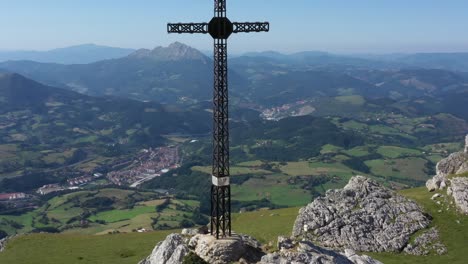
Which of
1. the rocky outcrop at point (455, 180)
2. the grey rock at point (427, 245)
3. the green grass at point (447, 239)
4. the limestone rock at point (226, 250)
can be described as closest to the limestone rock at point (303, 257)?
the limestone rock at point (226, 250)

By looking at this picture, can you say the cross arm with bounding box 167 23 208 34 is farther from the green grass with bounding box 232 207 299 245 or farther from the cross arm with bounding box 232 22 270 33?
the green grass with bounding box 232 207 299 245

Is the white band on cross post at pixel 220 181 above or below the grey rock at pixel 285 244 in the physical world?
above

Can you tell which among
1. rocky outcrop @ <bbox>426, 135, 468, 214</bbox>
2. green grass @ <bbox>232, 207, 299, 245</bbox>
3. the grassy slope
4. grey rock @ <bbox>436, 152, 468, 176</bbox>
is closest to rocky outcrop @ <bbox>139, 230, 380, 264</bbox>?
the grassy slope

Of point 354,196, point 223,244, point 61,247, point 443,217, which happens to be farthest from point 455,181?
point 61,247

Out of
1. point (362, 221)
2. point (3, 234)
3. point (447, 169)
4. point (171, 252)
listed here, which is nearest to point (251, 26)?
point (171, 252)

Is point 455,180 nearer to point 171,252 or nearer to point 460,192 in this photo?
point 460,192

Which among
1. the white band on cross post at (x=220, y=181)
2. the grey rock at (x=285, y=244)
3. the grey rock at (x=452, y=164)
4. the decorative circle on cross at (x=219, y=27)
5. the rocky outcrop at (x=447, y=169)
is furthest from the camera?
the grey rock at (x=452, y=164)

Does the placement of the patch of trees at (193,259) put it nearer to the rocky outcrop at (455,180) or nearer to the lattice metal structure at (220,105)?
the lattice metal structure at (220,105)
